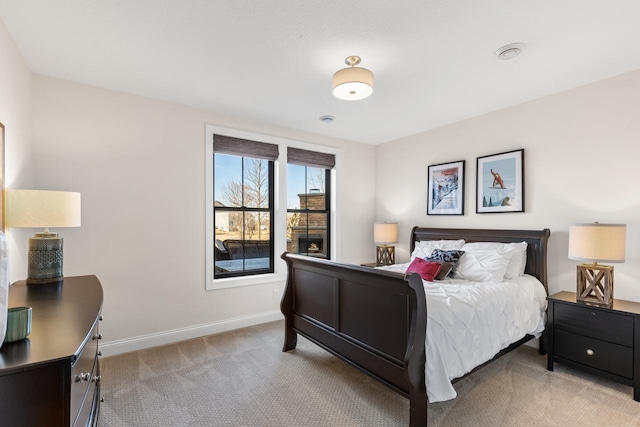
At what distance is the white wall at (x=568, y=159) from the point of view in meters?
2.63

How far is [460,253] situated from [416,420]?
1884 mm

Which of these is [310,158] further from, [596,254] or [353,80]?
[596,254]

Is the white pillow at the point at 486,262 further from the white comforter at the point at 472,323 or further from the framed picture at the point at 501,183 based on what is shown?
the framed picture at the point at 501,183

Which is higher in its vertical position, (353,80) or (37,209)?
A: (353,80)

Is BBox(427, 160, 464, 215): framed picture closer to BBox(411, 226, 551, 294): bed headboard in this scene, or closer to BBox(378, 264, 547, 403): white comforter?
BBox(411, 226, 551, 294): bed headboard

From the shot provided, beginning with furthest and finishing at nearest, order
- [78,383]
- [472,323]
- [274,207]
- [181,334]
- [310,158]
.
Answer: [310,158] → [274,207] → [181,334] → [472,323] → [78,383]

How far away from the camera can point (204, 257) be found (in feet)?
11.5

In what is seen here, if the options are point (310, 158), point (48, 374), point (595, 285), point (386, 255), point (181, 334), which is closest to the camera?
point (48, 374)

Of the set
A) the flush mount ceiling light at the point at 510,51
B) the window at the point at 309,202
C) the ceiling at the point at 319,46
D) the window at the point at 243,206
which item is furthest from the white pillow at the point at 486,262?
the window at the point at 243,206

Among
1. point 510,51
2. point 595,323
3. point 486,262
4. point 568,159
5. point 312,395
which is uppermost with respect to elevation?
point 510,51

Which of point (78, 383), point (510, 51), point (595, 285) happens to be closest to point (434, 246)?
point (595, 285)

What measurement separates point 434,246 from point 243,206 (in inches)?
94.0

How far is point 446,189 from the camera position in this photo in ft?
13.1

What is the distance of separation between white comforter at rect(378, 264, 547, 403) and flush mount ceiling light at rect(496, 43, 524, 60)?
1799 mm
